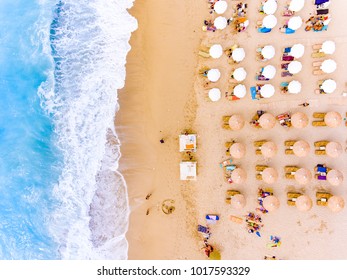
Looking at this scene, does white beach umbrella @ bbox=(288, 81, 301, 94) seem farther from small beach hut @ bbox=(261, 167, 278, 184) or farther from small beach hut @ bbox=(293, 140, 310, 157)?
small beach hut @ bbox=(261, 167, 278, 184)

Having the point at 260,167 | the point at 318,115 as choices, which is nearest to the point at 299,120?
the point at 318,115

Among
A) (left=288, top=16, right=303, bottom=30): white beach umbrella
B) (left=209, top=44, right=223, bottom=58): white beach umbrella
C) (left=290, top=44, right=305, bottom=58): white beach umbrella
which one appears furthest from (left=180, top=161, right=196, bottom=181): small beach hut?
(left=288, top=16, right=303, bottom=30): white beach umbrella

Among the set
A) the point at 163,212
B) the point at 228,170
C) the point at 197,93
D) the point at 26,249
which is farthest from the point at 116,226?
the point at 197,93

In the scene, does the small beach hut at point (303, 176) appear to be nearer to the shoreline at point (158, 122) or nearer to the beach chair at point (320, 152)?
the beach chair at point (320, 152)

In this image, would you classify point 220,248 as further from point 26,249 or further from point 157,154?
point 26,249

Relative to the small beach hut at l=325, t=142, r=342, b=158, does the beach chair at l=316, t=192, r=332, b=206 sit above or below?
below

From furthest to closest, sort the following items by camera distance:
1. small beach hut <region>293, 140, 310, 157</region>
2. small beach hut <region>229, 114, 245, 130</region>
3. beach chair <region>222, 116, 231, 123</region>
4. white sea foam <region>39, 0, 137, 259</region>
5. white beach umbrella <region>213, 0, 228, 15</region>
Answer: white sea foam <region>39, 0, 137, 259</region> → beach chair <region>222, 116, 231, 123</region> → white beach umbrella <region>213, 0, 228, 15</region> → small beach hut <region>229, 114, 245, 130</region> → small beach hut <region>293, 140, 310, 157</region>

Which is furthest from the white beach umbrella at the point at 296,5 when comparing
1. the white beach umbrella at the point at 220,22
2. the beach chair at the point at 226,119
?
the beach chair at the point at 226,119
